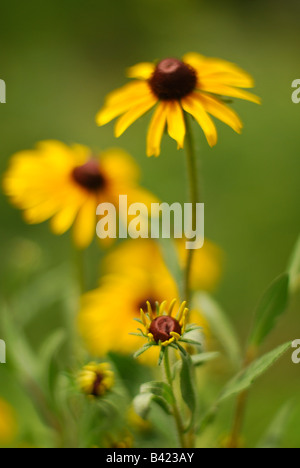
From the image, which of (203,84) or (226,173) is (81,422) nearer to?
(203,84)

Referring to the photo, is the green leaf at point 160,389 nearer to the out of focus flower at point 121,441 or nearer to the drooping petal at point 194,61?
the out of focus flower at point 121,441

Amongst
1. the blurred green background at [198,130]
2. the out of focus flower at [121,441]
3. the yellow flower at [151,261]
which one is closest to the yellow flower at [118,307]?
the yellow flower at [151,261]

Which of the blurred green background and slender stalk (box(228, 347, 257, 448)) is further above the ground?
the blurred green background

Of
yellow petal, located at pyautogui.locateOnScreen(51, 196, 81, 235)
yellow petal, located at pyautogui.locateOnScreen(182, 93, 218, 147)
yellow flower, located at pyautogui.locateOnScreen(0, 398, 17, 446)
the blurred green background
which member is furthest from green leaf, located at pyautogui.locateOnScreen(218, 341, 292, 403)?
the blurred green background

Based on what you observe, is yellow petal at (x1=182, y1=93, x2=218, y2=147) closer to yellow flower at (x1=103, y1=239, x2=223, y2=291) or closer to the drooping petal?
the drooping petal

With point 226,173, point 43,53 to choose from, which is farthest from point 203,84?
point 43,53

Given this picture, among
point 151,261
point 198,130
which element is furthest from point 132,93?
point 198,130
